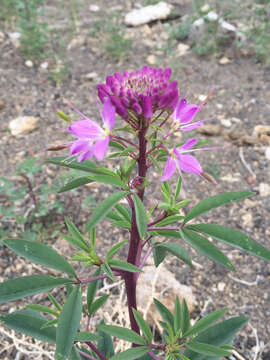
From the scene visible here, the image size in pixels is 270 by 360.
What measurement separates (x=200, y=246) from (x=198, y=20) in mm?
3224

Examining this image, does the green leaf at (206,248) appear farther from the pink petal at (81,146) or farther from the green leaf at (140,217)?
the pink petal at (81,146)

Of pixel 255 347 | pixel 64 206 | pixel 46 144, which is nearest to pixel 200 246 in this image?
pixel 255 347

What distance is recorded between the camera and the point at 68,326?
2.70 ft

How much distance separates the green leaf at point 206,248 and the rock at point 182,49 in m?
2.84

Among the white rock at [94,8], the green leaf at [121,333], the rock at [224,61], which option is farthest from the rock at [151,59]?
the green leaf at [121,333]

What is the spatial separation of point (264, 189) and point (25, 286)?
1658 millimetres

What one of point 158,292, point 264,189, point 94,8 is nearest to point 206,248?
point 158,292

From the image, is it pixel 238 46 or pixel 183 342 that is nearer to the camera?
pixel 183 342

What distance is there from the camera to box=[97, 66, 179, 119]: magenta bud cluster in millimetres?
789

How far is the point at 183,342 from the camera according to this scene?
3.38 ft

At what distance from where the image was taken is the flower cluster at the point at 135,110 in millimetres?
784

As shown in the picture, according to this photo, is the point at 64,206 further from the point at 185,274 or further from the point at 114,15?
the point at 114,15

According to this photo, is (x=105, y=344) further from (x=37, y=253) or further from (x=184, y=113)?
(x=184, y=113)

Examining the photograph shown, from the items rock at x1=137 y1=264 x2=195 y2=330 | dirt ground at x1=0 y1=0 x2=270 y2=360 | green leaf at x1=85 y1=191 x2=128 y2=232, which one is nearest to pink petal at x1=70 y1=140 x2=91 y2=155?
green leaf at x1=85 y1=191 x2=128 y2=232
